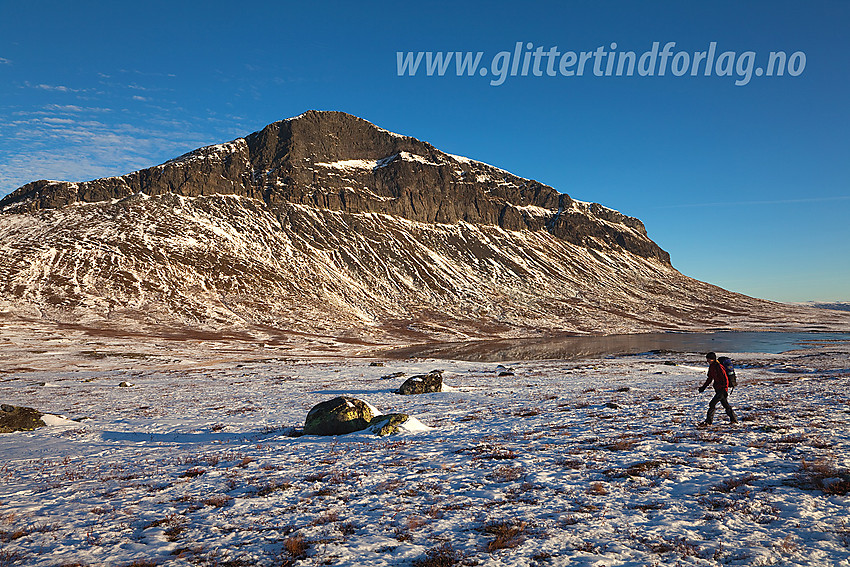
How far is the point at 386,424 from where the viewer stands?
19328 millimetres

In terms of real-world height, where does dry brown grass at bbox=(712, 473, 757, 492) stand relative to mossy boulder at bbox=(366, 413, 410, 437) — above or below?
above

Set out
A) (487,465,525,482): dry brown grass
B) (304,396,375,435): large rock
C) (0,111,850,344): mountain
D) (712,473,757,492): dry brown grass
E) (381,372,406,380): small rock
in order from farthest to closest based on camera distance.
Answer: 1. (0,111,850,344): mountain
2. (381,372,406,380): small rock
3. (304,396,375,435): large rock
4. (487,465,525,482): dry brown grass
5. (712,473,757,492): dry brown grass

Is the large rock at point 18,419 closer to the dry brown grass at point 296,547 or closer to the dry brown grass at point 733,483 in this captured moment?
the dry brown grass at point 296,547

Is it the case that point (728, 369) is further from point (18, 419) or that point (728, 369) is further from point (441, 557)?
point (18, 419)

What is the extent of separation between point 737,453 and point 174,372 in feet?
173

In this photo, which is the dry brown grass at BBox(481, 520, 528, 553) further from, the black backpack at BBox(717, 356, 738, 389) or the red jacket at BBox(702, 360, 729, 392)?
the black backpack at BBox(717, 356, 738, 389)

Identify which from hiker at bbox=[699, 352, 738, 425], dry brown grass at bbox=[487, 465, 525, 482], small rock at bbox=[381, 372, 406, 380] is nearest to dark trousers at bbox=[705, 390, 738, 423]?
hiker at bbox=[699, 352, 738, 425]

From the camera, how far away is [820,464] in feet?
39.2

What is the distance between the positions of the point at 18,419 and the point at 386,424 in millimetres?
18740

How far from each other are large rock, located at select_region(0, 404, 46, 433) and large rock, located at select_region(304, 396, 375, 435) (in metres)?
14.4

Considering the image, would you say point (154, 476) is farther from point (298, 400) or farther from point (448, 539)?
point (298, 400)

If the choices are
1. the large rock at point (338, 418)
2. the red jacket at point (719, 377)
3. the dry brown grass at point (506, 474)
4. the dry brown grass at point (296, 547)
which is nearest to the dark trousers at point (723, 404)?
the red jacket at point (719, 377)

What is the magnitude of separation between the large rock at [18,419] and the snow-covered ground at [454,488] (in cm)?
139

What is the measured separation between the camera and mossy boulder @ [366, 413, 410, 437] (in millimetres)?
18914
